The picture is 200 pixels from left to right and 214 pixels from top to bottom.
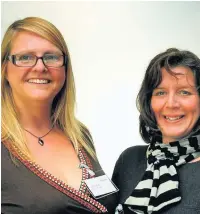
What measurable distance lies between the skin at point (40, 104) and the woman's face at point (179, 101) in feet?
1.27

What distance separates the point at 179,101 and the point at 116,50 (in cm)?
44

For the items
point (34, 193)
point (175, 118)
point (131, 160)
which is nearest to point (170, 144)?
point (175, 118)

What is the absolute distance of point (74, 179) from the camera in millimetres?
1213

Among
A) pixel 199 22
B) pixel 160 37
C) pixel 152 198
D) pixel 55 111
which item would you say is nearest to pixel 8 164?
pixel 55 111

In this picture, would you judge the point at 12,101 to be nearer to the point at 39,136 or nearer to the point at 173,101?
the point at 39,136

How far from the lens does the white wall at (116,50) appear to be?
1.43 metres

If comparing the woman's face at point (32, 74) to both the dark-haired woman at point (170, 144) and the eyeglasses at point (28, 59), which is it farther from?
the dark-haired woman at point (170, 144)

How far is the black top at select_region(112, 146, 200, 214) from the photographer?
1.08 metres

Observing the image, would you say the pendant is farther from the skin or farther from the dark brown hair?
the dark brown hair

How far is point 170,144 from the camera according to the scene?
126 centimetres

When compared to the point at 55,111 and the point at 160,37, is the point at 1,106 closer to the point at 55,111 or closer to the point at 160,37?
the point at 55,111

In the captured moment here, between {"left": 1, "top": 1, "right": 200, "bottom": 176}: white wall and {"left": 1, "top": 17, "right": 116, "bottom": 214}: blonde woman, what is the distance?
6.4 inches

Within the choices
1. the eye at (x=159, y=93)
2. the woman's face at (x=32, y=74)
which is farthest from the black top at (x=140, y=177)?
the woman's face at (x=32, y=74)

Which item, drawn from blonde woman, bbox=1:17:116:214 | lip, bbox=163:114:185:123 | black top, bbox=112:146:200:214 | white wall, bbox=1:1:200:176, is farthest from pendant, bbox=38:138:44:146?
lip, bbox=163:114:185:123
